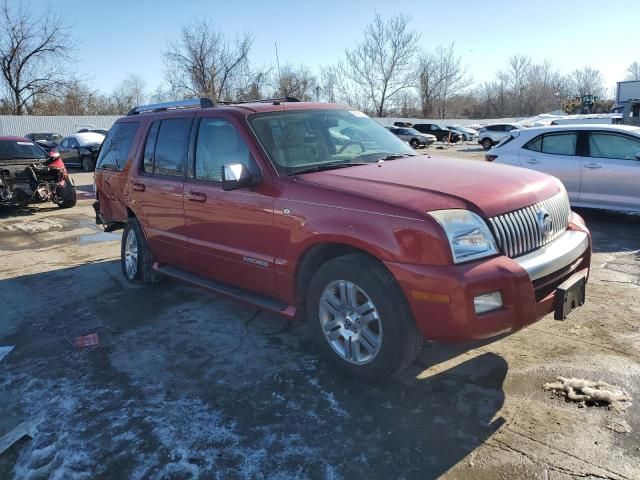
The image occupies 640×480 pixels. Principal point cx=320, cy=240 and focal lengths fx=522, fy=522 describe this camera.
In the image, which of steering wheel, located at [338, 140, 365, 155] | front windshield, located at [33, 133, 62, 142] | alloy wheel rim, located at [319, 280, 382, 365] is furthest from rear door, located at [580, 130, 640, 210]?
front windshield, located at [33, 133, 62, 142]

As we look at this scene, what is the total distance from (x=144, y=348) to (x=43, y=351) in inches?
33.0

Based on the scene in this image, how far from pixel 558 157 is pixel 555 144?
272 millimetres

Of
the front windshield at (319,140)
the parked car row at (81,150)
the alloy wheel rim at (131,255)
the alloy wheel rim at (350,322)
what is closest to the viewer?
the alloy wheel rim at (350,322)

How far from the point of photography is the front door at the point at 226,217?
3.96 meters

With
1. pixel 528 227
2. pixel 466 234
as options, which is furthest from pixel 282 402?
pixel 528 227

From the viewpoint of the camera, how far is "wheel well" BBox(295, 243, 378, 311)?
3.56 m

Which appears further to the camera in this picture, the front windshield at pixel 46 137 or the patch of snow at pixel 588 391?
the front windshield at pixel 46 137

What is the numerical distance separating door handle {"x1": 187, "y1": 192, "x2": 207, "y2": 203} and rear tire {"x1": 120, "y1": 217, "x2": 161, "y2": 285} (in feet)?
4.40

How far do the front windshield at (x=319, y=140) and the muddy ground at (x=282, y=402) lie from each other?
1483mm

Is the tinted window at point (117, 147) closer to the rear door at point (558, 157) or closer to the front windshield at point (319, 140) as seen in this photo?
the front windshield at point (319, 140)

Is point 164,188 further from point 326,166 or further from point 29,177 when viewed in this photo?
point 29,177

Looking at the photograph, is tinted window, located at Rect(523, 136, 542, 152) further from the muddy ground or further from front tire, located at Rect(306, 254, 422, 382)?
front tire, located at Rect(306, 254, 422, 382)

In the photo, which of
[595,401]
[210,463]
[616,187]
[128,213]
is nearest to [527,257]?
[595,401]

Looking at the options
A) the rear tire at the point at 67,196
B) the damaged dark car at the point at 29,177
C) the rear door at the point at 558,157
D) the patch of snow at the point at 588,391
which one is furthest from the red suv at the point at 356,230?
the rear tire at the point at 67,196
